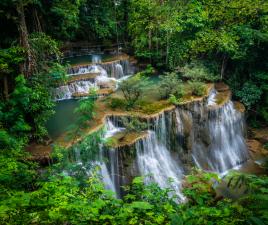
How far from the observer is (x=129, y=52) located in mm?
20484

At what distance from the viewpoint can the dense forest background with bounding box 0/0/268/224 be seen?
12.4 ft

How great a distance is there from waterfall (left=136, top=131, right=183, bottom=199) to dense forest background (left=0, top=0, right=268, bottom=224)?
1700 millimetres

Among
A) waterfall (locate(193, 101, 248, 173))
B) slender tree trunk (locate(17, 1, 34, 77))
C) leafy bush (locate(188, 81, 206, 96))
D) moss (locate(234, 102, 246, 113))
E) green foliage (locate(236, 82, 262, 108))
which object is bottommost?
waterfall (locate(193, 101, 248, 173))

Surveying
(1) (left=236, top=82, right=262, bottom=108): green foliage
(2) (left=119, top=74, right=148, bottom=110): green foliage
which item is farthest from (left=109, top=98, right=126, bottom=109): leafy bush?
(1) (left=236, top=82, right=262, bottom=108): green foliage

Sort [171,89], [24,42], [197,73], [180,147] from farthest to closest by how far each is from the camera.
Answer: [197,73]
[171,89]
[180,147]
[24,42]

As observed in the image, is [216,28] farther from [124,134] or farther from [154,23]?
[124,134]

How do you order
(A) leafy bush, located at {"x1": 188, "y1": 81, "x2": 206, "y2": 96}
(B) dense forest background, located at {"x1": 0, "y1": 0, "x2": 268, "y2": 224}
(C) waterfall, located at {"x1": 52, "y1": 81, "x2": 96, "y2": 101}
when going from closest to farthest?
(B) dense forest background, located at {"x1": 0, "y1": 0, "x2": 268, "y2": 224}
(A) leafy bush, located at {"x1": 188, "y1": 81, "x2": 206, "y2": 96}
(C) waterfall, located at {"x1": 52, "y1": 81, "x2": 96, "y2": 101}

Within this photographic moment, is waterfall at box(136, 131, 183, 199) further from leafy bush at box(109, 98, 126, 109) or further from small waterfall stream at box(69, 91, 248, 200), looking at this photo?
leafy bush at box(109, 98, 126, 109)

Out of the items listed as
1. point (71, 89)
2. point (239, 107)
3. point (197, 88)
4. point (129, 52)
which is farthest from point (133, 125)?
point (129, 52)

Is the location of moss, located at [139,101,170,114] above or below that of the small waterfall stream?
above

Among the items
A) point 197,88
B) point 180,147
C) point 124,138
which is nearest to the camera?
point 124,138

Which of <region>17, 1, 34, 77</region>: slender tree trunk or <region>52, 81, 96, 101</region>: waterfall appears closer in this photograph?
<region>17, 1, 34, 77</region>: slender tree trunk

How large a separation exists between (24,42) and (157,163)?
6342mm

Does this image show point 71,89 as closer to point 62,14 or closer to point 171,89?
point 62,14
